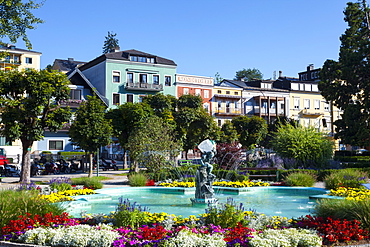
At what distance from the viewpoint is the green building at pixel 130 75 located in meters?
49.6

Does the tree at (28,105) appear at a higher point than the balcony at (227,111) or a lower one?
lower

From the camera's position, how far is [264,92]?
61906mm

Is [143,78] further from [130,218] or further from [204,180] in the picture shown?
[130,218]

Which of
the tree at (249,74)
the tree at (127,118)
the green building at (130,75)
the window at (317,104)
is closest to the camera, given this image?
the tree at (127,118)

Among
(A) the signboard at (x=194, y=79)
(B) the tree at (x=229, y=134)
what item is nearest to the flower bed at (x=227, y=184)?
(B) the tree at (x=229, y=134)

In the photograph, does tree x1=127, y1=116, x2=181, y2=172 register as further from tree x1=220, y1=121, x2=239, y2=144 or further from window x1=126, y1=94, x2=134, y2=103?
window x1=126, y1=94, x2=134, y2=103

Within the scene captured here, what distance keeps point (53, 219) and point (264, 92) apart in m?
55.3

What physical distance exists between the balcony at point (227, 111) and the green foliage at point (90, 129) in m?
31.3

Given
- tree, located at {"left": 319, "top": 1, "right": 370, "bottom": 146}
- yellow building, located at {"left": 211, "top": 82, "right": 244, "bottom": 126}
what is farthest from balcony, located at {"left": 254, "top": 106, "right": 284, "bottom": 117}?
tree, located at {"left": 319, "top": 1, "right": 370, "bottom": 146}

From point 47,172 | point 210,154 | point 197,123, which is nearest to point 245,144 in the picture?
point 197,123

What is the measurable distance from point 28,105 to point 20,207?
1347 centimetres

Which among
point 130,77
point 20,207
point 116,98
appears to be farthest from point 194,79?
point 20,207

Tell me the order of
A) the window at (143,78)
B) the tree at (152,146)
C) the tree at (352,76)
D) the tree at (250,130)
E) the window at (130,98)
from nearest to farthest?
the tree at (152,146)
the tree at (352,76)
the tree at (250,130)
the window at (130,98)
the window at (143,78)

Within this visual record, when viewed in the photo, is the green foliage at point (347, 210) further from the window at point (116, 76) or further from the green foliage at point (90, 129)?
the window at point (116, 76)
